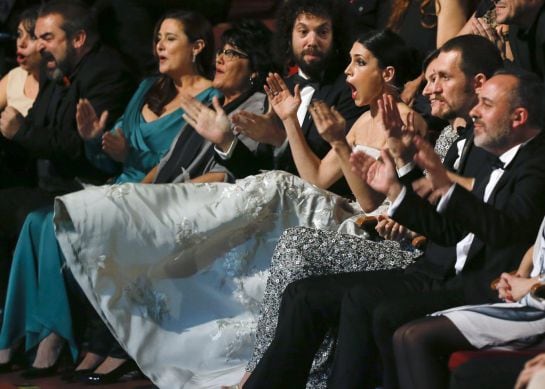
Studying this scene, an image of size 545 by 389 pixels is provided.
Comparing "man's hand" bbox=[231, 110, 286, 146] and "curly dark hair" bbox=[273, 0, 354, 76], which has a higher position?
"curly dark hair" bbox=[273, 0, 354, 76]

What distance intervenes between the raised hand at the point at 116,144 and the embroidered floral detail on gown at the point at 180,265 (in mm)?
801

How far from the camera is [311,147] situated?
19.7 feet

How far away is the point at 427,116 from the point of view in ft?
19.4

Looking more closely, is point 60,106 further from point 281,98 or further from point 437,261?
point 437,261

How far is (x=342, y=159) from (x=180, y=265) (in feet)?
2.85

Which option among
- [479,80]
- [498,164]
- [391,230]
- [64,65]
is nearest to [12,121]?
[64,65]

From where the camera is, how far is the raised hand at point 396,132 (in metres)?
4.66

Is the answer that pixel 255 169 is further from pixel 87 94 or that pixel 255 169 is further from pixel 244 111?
pixel 87 94

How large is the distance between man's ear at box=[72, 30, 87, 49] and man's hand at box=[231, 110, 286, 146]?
4.73 feet

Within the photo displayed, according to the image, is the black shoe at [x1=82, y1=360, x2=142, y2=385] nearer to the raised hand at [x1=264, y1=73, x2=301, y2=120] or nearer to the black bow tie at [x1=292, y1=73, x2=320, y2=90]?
the raised hand at [x1=264, y1=73, x2=301, y2=120]

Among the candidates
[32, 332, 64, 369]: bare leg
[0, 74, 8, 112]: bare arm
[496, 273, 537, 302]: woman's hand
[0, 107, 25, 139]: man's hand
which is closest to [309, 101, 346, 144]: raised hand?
[496, 273, 537, 302]: woman's hand

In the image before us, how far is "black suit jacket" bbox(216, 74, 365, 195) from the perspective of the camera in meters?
5.98

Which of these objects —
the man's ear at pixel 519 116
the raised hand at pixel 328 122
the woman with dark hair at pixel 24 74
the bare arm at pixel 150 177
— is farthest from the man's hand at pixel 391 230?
the woman with dark hair at pixel 24 74

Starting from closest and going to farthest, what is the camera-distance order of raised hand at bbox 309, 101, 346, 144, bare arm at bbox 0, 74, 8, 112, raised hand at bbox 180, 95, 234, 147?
raised hand at bbox 309, 101, 346, 144, raised hand at bbox 180, 95, 234, 147, bare arm at bbox 0, 74, 8, 112
